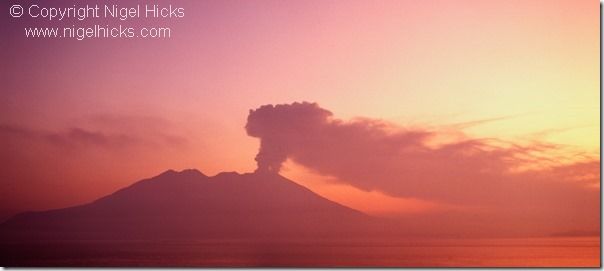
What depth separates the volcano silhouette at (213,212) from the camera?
6582mm

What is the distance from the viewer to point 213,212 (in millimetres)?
6578

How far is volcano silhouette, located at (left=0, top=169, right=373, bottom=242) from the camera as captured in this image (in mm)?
6582

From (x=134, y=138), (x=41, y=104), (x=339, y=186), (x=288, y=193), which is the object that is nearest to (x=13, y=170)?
(x=41, y=104)

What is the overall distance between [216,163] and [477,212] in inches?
86.5

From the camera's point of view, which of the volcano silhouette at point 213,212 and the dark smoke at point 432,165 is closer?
the dark smoke at point 432,165

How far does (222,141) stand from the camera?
22.1 ft

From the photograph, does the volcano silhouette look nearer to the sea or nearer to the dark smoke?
the sea

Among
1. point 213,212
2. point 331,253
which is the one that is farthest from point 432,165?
point 213,212

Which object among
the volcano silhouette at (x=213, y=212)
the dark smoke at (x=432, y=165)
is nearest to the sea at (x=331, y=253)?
the volcano silhouette at (x=213, y=212)

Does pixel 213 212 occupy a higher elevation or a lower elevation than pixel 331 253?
higher

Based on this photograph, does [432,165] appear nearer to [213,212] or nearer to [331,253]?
[331,253]

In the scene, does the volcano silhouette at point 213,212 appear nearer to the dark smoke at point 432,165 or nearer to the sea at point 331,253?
the sea at point 331,253

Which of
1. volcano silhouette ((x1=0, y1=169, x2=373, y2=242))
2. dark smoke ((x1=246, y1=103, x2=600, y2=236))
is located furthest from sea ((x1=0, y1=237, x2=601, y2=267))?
dark smoke ((x1=246, y1=103, x2=600, y2=236))

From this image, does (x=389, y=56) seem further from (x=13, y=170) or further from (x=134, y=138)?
(x=13, y=170)
